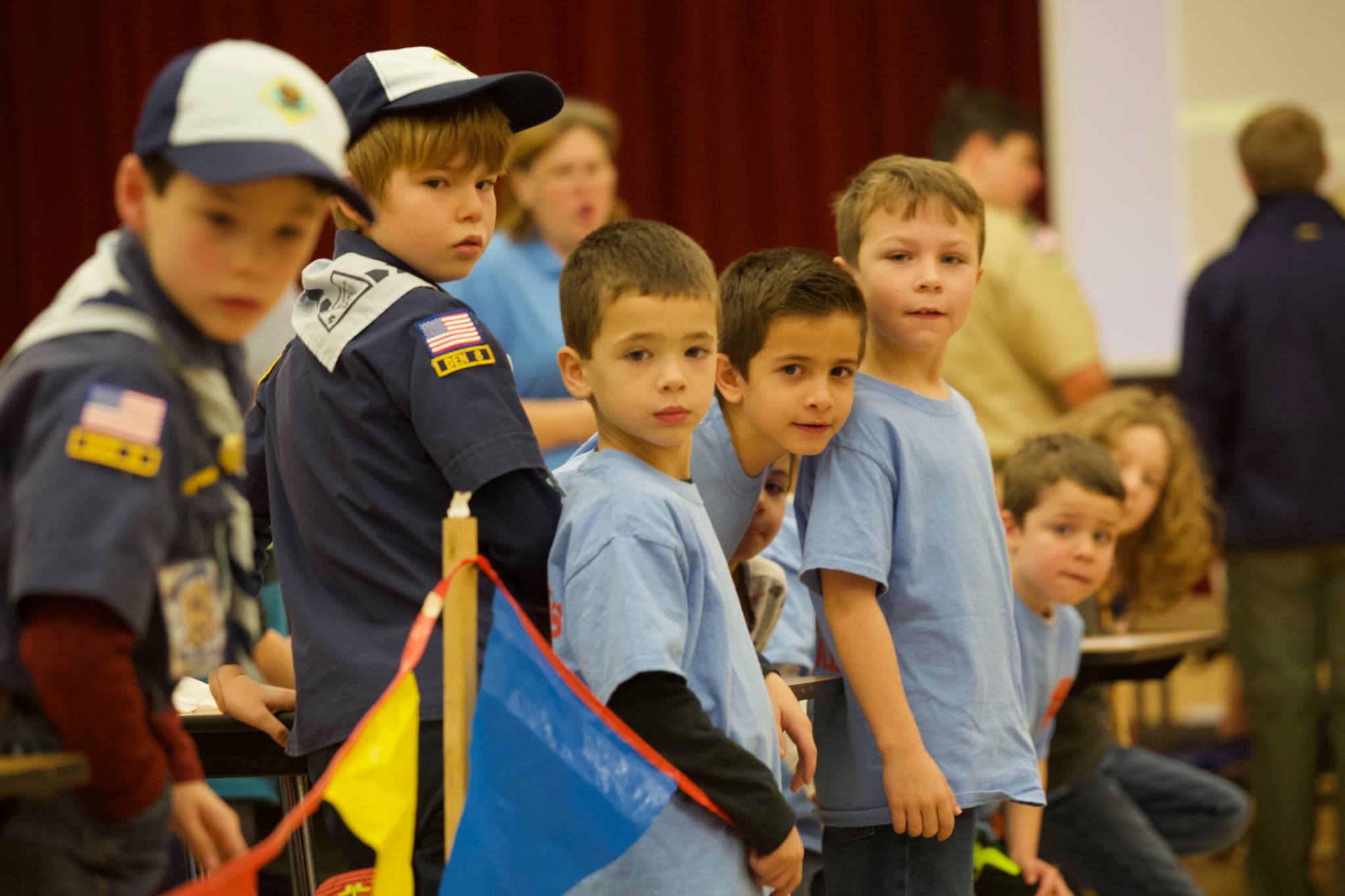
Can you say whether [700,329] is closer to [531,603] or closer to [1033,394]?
[531,603]

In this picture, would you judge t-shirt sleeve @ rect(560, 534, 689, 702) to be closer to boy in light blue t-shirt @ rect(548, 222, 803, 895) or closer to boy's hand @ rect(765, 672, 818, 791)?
boy in light blue t-shirt @ rect(548, 222, 803, 895)

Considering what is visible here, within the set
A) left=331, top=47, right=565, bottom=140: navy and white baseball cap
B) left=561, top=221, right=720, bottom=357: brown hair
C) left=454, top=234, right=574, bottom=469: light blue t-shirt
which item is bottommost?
left=454, top=234, right=574, bottom=469: light blue t-shirt

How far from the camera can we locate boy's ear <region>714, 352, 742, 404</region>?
6.34 feet

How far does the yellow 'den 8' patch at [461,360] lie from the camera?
164cm

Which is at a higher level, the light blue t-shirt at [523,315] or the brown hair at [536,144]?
the brown hair at [536,144]

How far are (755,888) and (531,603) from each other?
0.41m

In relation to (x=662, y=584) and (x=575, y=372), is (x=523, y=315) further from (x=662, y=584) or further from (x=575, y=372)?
(x=662, y=584)

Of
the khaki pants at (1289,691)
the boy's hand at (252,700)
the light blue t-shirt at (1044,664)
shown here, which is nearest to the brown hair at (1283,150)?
the khaki pants at (1289,691)

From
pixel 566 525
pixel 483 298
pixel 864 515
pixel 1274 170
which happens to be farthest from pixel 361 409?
pixel 1274 170

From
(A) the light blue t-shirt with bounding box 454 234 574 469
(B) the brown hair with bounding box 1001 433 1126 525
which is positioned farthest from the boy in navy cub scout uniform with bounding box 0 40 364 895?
(A) the light blue t-shirt with bounding box 454 234 574 469

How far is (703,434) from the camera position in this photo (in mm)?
1981

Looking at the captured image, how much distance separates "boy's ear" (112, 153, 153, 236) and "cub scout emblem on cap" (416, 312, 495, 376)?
414 mm

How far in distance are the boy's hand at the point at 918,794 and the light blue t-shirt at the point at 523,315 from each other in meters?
1.47

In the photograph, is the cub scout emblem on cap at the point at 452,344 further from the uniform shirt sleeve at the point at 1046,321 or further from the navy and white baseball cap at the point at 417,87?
the uniform shirt sleeve at the point at 1046,321
